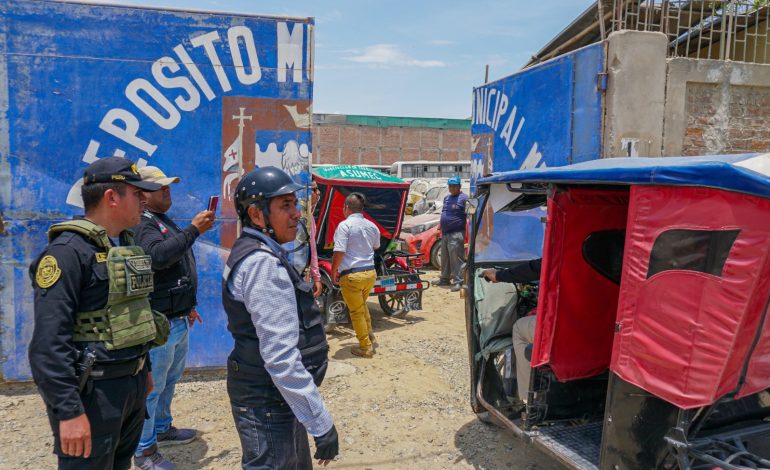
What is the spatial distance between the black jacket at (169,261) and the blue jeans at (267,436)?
57.1 inches

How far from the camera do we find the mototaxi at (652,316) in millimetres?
2477

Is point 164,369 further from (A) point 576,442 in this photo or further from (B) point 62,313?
(A) point 576,442

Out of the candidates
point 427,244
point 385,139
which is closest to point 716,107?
point 427,244

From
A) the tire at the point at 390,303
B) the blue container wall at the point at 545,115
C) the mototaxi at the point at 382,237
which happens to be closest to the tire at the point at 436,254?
the blue container wall at the point at 545,115

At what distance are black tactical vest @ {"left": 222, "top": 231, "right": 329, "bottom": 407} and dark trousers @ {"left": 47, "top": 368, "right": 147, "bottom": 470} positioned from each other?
542 mm

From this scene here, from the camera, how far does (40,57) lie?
5.20 metres

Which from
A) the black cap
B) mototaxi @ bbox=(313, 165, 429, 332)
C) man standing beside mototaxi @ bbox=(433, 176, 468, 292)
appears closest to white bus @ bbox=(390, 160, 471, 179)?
man standing beside mototaxi @ bbox=(433, 176, 468, 292)

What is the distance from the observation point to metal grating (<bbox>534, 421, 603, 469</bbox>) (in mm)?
3446

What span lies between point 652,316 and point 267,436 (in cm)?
194

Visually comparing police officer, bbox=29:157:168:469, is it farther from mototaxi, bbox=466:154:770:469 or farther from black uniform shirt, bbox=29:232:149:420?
mototaxi, bbox=466:154:770:469

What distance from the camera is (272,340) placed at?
2352mm

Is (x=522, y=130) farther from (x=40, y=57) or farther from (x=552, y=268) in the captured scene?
(x=40, y=57)

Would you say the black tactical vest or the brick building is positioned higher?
the brick building

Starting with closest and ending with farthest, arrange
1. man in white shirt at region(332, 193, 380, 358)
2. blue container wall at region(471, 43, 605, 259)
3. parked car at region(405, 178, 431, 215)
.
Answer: man in white shirt at region(332, 193, 380, 358) → blue container wall at region(471, 43, 605, 259) → parked car at region(405, 178, 431, 215)
